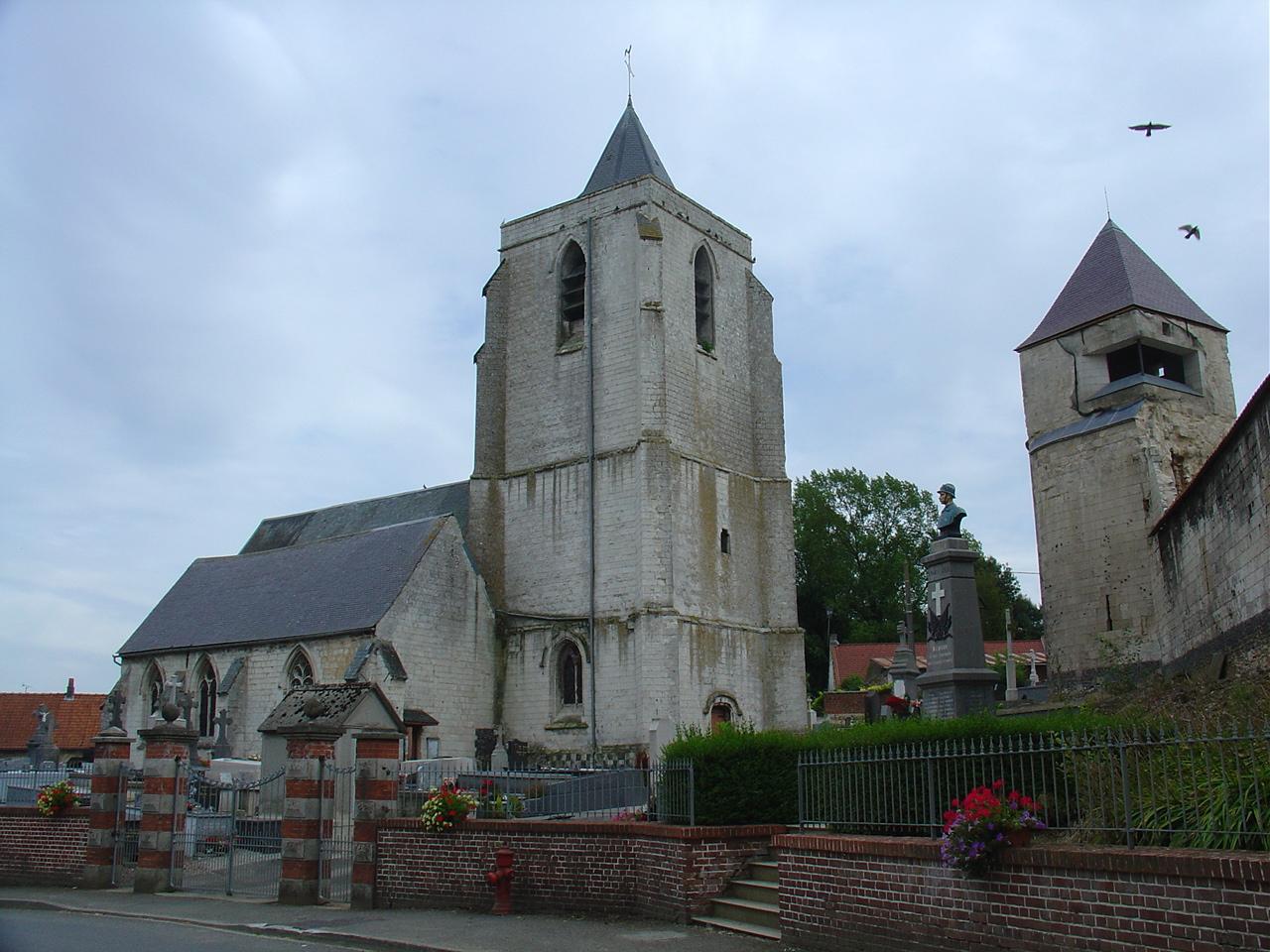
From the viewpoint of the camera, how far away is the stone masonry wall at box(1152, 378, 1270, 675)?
14.7 meters

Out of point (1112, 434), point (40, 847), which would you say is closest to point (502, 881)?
point (40, 847)

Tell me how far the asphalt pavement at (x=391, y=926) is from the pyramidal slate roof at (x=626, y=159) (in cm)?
2299

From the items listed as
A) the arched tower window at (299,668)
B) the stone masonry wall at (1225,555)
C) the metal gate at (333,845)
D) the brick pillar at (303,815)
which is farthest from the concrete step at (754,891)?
the arched tower window at (299,668)

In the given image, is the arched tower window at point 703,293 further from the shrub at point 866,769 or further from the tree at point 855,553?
the tree at point 855,553

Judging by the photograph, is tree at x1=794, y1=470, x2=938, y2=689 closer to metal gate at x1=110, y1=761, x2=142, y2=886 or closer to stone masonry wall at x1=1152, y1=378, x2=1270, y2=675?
stone masonry wall at x1=1152, y1=378, x2=1270, y2=675

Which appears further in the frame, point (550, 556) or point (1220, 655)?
point (550, 556)

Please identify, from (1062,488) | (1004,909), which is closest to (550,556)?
(1062,488)

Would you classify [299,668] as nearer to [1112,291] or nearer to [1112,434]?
[1112,434]

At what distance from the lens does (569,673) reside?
29.5m

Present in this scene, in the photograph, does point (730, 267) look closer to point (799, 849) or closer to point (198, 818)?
point (198, 818)

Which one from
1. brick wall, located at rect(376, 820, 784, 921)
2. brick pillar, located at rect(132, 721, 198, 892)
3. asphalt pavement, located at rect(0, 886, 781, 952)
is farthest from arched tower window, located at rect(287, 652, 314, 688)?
brick wall, located at rect(376, 820, 784, 921)

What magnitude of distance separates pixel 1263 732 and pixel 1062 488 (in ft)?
63.7

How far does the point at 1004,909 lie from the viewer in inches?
316

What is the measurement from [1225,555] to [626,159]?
71.3 feet
